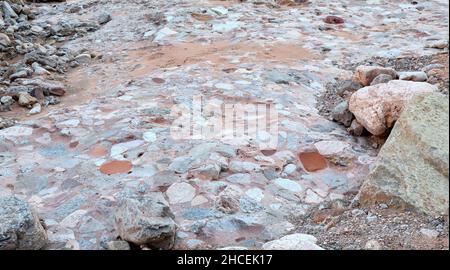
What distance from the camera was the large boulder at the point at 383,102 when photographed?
350 cm

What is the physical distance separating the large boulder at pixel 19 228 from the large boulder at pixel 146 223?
38 centimetres

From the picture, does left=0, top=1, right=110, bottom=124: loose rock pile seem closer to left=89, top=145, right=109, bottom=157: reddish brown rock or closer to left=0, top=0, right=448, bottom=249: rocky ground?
left=0, top=0, right=448, bottom=249: rocky ground

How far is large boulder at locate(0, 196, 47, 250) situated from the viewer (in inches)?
96.7

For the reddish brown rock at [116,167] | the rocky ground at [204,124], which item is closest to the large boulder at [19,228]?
the rocky ground at [204,124]

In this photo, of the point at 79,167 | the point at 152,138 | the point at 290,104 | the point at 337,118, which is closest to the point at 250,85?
the point at 290,104

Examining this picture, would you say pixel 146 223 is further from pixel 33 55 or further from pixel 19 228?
pixel 33 55

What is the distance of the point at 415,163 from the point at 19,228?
1.89 m

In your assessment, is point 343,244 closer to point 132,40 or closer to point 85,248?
Result: point 85,248

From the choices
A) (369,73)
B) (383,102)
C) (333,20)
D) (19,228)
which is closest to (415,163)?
(383,102)

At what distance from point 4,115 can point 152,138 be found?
1.67 metres

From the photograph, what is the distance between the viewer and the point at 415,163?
8.39 feet

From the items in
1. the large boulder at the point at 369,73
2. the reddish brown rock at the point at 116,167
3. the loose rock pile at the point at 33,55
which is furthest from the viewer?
the loose rock pile at the point at 33,55

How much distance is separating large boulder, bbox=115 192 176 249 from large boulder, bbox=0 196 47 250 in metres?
0.38

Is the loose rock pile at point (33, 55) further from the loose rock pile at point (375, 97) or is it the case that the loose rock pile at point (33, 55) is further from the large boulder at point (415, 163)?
the large boulder at point (415, 163)
